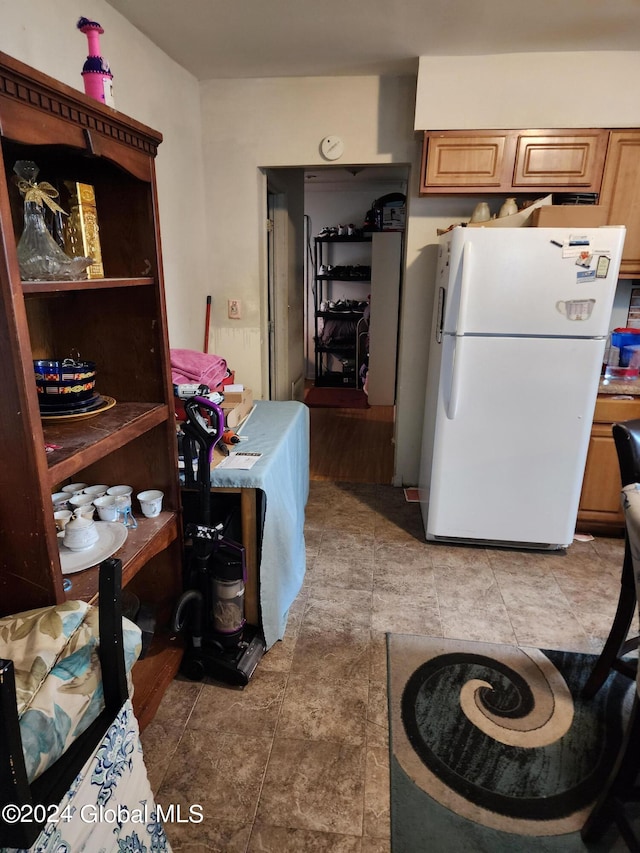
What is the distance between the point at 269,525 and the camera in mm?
1865

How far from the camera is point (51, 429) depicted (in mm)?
1333

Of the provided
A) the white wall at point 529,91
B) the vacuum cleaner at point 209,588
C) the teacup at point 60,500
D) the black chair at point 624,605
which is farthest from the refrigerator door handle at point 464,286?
the teacup at point 60,500

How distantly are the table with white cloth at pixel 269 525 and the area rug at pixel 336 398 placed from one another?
3212 mm

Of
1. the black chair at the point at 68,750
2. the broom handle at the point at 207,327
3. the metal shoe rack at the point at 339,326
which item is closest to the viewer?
the black chair at the point at 68,750

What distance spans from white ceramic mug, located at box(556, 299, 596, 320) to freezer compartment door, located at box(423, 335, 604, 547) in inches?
4.5

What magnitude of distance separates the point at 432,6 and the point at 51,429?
2166 millimetres

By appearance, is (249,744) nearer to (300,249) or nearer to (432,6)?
(432,6)

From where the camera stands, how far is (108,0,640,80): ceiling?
2.04 meters

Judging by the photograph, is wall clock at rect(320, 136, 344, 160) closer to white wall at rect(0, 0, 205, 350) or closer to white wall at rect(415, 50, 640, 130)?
white wall at rect(415, 50, 640, 130)

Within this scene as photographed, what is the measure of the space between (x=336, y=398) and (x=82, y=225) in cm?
456

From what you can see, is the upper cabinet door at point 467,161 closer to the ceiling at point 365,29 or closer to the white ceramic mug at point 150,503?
the ceiling at point 365,29

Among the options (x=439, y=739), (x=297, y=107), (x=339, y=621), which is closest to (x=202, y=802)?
(x=439, y=739)

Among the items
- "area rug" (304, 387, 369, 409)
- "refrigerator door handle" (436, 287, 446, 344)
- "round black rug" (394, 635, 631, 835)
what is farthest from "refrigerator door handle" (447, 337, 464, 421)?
"area rug" (304, 387, 369, 409)

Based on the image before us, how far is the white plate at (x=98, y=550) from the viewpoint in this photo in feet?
4.38
